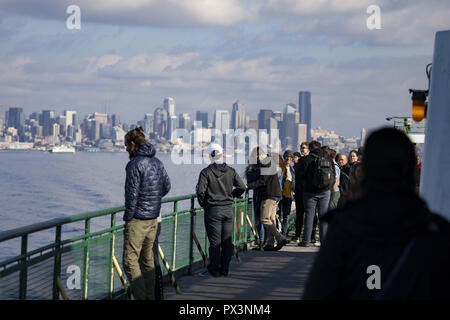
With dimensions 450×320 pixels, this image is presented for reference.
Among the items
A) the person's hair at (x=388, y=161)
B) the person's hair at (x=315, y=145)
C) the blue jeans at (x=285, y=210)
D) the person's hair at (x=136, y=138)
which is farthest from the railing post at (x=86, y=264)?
the blue jeans at (x=285, y=210)

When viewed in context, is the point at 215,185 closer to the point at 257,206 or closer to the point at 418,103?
the point at 257,206

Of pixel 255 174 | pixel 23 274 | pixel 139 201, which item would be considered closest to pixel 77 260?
pixel 139 201

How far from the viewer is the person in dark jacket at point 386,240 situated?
2.46 m

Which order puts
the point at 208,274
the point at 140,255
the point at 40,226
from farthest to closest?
the point at 208,274, the point at 140,255, the point at 40,226

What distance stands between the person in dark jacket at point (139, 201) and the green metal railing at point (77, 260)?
0.36 metres

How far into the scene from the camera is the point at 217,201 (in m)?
9.52

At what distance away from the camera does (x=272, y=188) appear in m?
11.8

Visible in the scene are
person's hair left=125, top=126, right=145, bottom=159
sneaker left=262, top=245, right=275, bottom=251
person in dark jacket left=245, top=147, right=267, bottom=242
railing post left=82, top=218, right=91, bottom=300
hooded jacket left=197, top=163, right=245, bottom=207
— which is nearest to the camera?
railing post left=82, top=218, right=91, bottom=300

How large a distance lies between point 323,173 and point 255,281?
3.25 metres

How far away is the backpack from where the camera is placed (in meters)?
12.1

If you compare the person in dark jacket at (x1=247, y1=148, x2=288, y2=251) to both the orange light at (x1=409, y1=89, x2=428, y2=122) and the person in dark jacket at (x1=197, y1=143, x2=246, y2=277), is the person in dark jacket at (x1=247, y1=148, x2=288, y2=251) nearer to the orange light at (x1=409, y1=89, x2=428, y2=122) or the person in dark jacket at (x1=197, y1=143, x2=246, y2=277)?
the person in dark jacket at (x1=197, y1=143, x2=246, y2=277)

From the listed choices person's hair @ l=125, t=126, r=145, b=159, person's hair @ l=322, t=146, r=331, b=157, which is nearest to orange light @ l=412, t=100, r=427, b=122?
person's hair @ l=125, t=126, r=145, b=159

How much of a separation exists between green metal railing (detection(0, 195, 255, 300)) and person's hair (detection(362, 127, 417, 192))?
10.6ft
